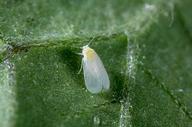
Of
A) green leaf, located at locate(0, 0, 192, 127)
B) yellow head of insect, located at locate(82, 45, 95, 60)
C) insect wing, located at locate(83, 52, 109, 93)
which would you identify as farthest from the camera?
yellow head of insect, located at locate(82, 45, 95, 60)

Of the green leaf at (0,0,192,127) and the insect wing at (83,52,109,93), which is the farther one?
the insect wing at (83,52,109,93)

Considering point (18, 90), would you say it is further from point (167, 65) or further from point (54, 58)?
point (167, 65)

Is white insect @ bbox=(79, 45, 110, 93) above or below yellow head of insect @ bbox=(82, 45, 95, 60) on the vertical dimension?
below

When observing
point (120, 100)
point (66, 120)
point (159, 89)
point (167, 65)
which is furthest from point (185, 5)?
point (66, 120)

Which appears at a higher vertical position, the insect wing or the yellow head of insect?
the yellow head of insect

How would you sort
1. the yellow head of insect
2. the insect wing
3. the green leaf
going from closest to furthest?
the green leaf, the insect wing, the yellow head of insect

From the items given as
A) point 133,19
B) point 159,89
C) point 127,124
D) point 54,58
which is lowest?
point 127,124

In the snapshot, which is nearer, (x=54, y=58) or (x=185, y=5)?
(x=54, y=58)

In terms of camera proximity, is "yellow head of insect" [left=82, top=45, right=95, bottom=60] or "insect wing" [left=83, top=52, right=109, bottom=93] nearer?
"insect wing" [left=83, top=52, right=109, bottom=93]
